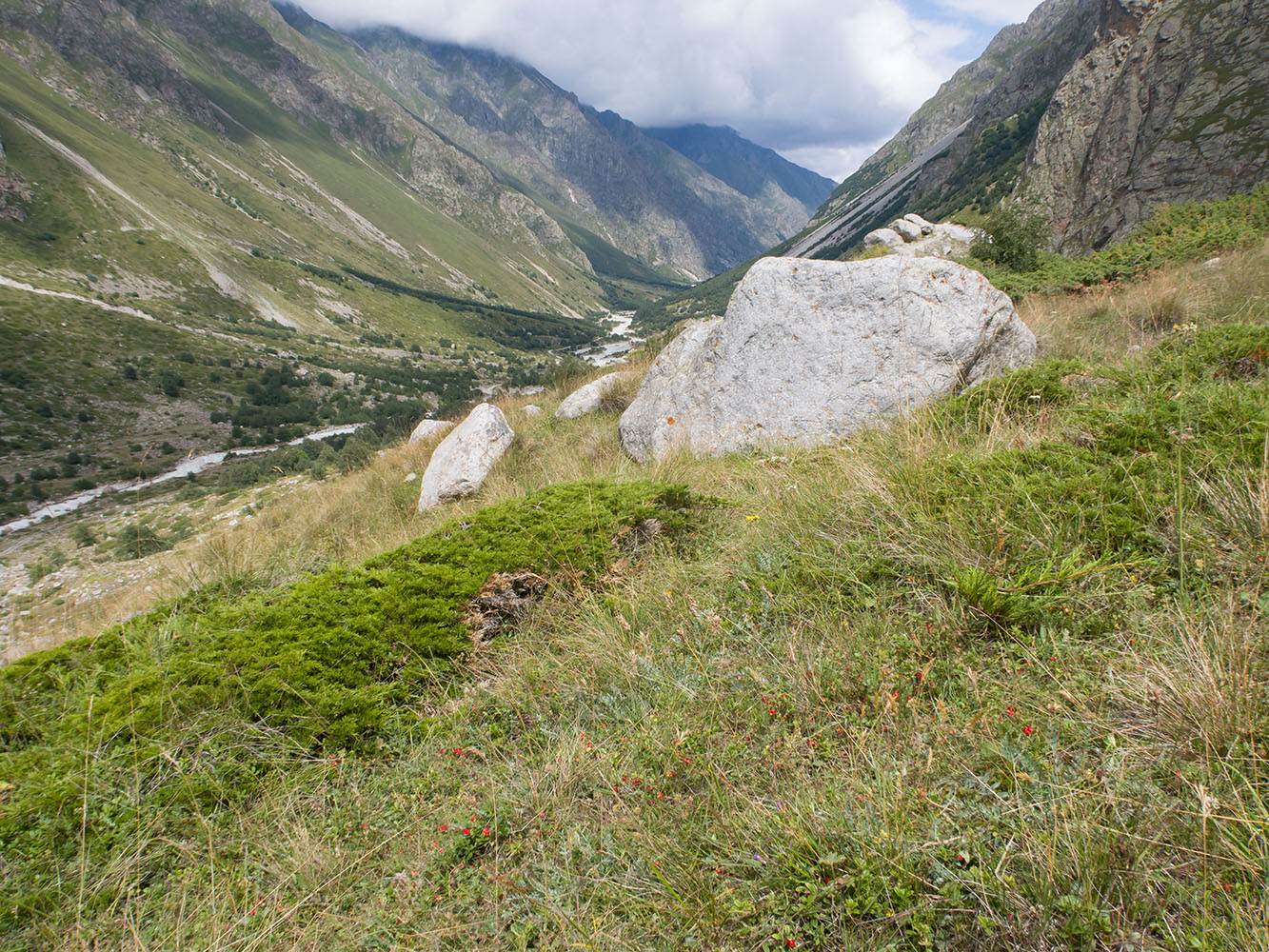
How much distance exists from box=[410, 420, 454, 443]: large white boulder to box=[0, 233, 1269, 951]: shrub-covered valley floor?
9.52 metres

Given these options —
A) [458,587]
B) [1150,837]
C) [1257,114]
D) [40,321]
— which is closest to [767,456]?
[458,587]

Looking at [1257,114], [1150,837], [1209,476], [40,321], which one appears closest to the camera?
[1150,837]

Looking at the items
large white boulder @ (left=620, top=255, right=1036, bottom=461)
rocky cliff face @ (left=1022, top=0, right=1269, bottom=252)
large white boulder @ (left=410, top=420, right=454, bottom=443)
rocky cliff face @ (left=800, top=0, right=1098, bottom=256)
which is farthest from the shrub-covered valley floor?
rocky cliff face @ (left=800, top=0, right=1098, bottom=256)

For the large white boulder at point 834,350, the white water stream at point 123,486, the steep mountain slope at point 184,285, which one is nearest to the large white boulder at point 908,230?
the steep mountain slope at point 184,285

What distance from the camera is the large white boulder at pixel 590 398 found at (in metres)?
12.2

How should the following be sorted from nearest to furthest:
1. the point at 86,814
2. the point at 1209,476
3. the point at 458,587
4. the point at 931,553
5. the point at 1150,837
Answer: the point at 1150,837 → the point at 86,814 → the point at 1209,476 → the point at 931,553 → the point at 458,587

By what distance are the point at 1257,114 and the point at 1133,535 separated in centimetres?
4044

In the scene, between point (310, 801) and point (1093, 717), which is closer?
point (1093, 717)

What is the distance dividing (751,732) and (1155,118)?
162 ft

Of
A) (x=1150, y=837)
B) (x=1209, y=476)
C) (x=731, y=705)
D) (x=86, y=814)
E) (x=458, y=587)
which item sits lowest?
(x=86, y=814)

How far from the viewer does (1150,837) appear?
54.5 inches

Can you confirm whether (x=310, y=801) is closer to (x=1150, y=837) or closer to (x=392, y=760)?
(x=392, y=760)

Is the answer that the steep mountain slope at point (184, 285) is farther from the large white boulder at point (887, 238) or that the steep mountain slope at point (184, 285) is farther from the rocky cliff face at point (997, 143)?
the rocky cliff face at point (997, 143)

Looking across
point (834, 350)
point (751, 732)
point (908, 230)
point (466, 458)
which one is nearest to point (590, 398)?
point (466, 458)
